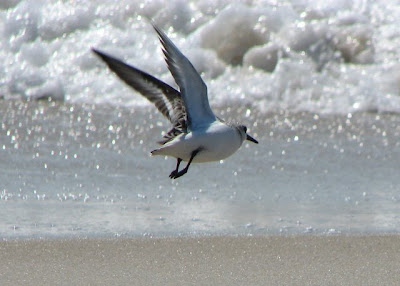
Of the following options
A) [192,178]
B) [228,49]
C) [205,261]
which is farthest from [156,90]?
[228,49]

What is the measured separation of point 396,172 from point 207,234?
1.85 meters

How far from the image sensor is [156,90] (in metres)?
4.69

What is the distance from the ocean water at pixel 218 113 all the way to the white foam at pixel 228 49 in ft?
0.05

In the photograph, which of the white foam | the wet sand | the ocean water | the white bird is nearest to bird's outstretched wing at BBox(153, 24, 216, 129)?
the white bird

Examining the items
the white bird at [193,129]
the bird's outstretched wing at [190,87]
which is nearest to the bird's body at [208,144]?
the white bird at [193,129]

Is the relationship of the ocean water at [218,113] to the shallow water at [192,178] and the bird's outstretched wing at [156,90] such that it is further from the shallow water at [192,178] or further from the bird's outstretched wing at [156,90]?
the bird's outstretched wing at [156,90]

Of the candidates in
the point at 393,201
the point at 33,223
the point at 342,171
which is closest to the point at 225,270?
the point at 33,223

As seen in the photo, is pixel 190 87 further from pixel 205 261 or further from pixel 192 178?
pixel 192 178

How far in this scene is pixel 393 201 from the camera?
539cm

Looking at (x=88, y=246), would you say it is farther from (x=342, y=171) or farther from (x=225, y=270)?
(x=342, y=171)

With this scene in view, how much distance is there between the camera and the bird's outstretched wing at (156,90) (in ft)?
14.7

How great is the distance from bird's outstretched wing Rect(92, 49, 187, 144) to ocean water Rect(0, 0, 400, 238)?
66 cm

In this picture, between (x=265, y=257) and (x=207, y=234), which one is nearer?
(x=265, y=257)

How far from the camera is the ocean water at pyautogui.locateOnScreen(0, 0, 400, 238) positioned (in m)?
5.13
